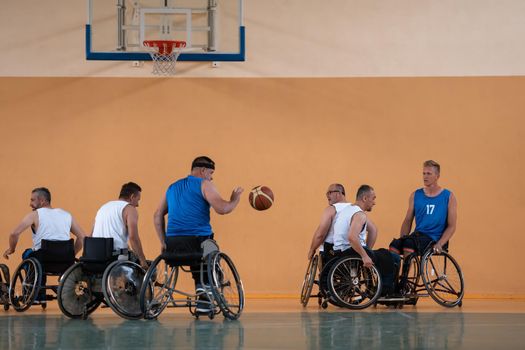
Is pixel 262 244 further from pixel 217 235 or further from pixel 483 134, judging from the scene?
pixel 483 134

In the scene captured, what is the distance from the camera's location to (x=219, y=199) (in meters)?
6.51

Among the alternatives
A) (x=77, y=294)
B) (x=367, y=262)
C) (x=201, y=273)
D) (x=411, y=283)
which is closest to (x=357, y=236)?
(x=367, y=262)

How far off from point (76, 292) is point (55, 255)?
3.08ft

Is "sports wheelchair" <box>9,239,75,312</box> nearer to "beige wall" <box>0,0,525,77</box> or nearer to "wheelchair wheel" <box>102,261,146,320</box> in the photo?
"wheelchair wheel" <box>102,261,146,320</box>

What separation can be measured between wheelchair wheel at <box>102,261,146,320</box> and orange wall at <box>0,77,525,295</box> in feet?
9.95

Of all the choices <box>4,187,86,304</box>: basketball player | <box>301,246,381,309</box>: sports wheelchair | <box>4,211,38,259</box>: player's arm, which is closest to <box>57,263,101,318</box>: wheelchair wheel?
<box>4,187,86,304</box>: basketball player

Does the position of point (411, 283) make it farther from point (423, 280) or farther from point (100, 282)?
point (100, 282)

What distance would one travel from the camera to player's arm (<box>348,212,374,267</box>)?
24.5 feet

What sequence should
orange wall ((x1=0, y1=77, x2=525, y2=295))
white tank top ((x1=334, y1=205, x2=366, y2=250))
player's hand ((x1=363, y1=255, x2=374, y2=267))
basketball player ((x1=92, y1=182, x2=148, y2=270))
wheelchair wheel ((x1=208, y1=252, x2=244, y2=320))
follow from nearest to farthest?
wheelchair wheel ((x1=208, y1=252, x2=244, y2=320)) < basketball player ((x1=92, y1=182, x2=148, y2=270)) < player's hand ((x1=363, y1=255, x2=374, y2=267)) < white tank top ((x1=334, y1=205, x2=366, y2=250)) < orange wall ((x1=0, y1=77, x2=525, y2=295))

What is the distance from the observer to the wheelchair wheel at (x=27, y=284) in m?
7.50

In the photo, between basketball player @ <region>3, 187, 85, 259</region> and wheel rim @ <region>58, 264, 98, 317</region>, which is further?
basketball player @ <region>3, 187, 85, 259</region>

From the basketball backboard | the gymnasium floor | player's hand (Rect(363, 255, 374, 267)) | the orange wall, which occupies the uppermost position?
the basketball backboard

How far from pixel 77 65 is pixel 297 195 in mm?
2696

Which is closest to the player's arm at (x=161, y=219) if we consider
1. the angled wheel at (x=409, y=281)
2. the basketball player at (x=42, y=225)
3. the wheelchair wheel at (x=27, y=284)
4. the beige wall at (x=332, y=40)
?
the wheelchair wheel at (x=27, y=284)
